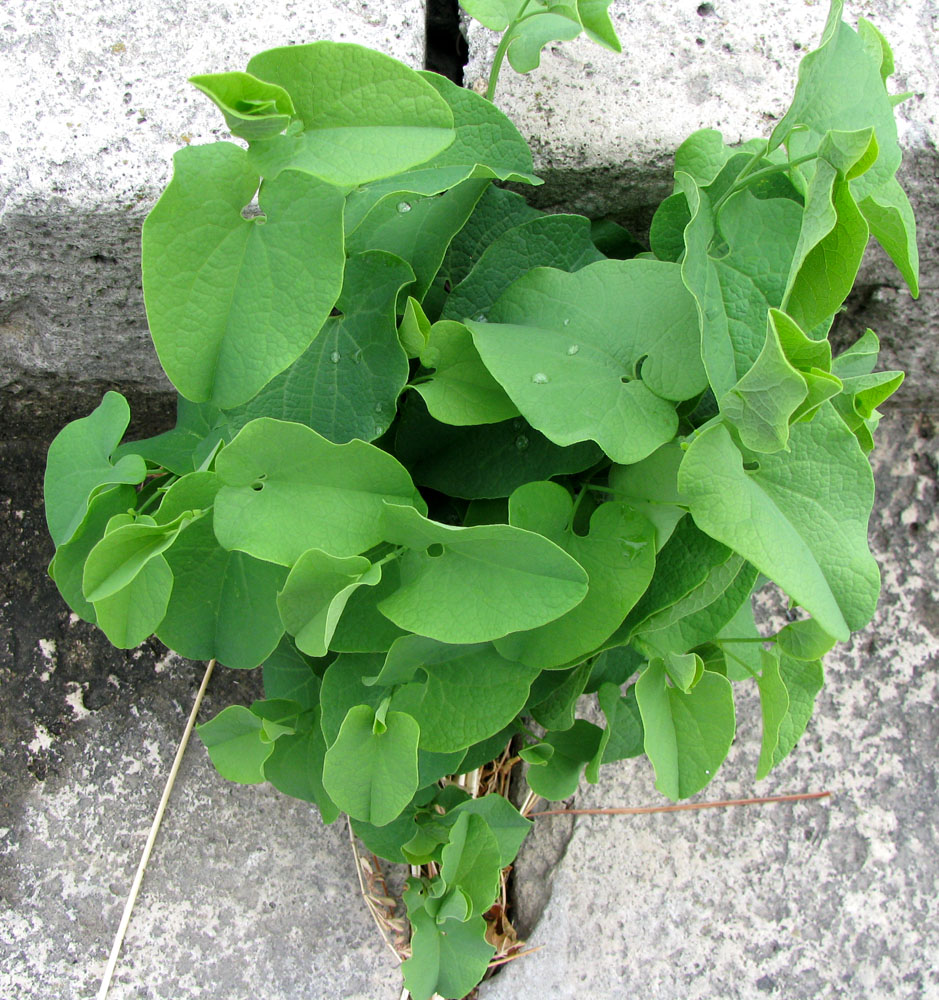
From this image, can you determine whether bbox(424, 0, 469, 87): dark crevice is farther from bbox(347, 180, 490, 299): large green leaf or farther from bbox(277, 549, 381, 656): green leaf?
bbox(277, 549, 381, 656): green leaf

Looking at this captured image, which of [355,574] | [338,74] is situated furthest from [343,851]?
[338,74]

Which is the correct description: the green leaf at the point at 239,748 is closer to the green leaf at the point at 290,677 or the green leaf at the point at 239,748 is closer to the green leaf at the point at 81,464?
the green leaf at the point at 290,677

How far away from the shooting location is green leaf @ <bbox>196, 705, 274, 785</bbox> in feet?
2.25

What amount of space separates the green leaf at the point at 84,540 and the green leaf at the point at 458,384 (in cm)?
23

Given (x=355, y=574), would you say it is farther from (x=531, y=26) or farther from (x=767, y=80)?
(x=767, y=80)

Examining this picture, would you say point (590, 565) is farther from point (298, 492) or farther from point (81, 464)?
point (81, 464)

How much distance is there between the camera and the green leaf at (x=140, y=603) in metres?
0.55

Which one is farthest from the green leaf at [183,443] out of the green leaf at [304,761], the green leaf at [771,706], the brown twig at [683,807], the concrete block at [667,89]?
the brown twig at [683,807]

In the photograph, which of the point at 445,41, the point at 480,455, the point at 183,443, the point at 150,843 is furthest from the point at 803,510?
the point at 150,843

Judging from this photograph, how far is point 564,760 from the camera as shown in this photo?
0.78m

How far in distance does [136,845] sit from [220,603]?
0.46m

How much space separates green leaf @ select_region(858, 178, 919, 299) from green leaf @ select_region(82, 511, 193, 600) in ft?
1.55

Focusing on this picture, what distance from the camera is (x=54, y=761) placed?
95cm

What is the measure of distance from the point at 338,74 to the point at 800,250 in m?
0.25
